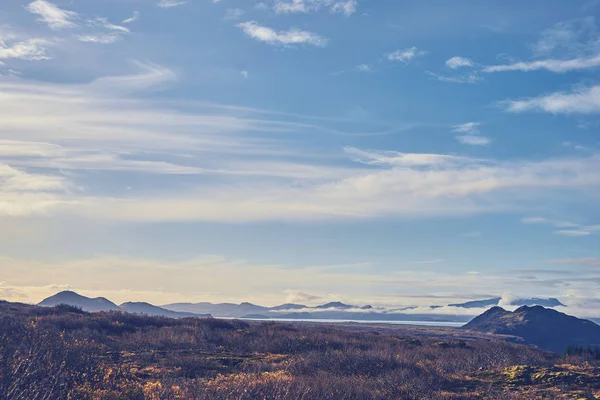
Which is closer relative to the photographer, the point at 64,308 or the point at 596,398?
the point at 596,398

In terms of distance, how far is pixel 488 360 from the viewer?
156 feet

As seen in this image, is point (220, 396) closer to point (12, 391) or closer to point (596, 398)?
point (12, 391)

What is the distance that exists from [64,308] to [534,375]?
2471 inches

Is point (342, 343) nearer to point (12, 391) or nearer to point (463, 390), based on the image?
point (463, 390)

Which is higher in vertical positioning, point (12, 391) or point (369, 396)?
point (12, 391)

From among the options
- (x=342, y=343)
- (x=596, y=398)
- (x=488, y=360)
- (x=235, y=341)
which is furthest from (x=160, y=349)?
(x=596, y=398)

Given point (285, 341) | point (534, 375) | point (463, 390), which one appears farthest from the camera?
point (285, 341)

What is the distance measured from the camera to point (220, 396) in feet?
75.0

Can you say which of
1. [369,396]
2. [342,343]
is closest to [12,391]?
[369,396]

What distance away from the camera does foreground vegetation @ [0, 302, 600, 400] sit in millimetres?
23312

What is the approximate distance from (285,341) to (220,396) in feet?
108

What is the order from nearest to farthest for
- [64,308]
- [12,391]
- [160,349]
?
1. [12,391]
2. [160,349]
3. [64,308]

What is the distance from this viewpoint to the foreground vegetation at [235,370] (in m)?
23.3

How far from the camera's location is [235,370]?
36031 mm
